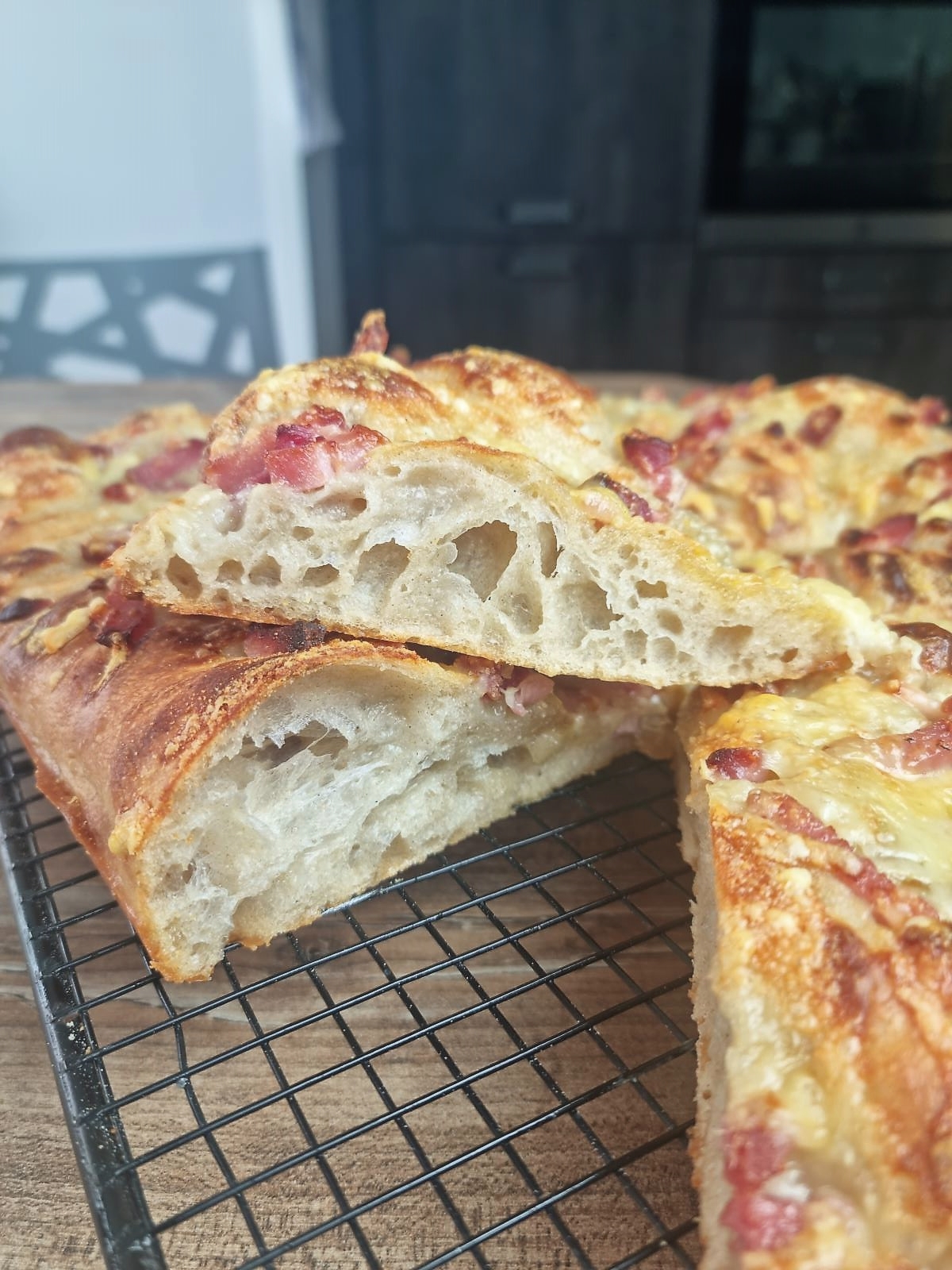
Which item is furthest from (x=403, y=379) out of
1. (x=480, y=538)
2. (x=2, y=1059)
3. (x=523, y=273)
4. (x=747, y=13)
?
(x=747, y=13)

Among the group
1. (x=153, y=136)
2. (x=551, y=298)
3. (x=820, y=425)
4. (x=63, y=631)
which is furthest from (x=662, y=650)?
(x=153, y=136)

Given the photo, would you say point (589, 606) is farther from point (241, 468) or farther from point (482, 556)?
point (241, 468)

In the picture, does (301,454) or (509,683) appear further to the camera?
(509,683)

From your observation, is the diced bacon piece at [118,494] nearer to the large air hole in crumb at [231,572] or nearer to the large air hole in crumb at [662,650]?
the large air hole in crumb at [231,572]

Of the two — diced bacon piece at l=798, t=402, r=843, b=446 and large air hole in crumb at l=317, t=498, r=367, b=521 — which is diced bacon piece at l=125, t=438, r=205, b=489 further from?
diced bacon piece at l=798, t=402, r=843, b=446

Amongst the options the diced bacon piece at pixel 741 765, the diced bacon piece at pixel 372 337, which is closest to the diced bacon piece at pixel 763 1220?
the diced bacon piece at pixel 741 765

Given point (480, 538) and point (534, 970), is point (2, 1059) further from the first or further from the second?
point (480, 538)

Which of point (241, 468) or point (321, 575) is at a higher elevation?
point (241, 468)
